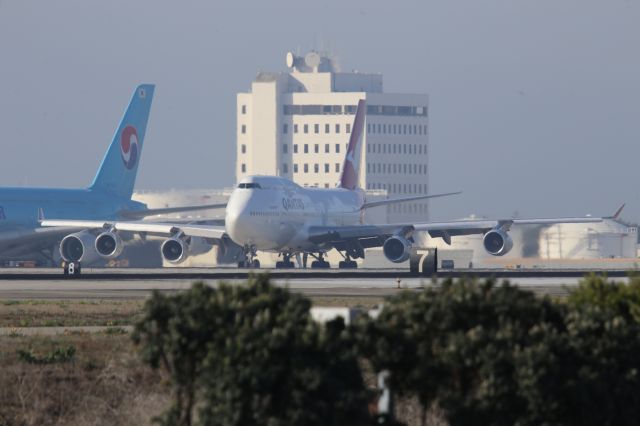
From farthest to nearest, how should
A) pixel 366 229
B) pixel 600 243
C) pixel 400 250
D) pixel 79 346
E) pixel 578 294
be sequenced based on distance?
1. pixel 600 243
2. pixel 366 229
3. pixel 400 250
4. pixel 79 346
5. pixel 578 294

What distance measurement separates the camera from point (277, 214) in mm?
71625

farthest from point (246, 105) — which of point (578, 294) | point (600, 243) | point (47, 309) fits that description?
point (578, 294)

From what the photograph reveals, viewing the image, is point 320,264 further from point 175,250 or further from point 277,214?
point 175,250

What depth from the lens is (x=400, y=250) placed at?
234 ft

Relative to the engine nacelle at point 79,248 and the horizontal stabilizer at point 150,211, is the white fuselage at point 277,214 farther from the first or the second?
the horizontal stabilizer at point 150,211

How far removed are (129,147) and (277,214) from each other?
22088 millimetres

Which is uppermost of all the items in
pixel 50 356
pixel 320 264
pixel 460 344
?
pixel 320 264

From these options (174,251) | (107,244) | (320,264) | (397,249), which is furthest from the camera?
(320,264)

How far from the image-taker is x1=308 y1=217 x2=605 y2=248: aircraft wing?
244 feet

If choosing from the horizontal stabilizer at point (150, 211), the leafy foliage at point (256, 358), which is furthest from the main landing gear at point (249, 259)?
the leafy foliage at point (256, 358)

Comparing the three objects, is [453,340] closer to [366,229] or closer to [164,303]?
[164,303]

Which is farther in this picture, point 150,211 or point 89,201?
point 150,211

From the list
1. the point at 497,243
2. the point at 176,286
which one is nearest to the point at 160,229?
the point at 497,243

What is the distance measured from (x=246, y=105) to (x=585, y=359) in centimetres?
16607
